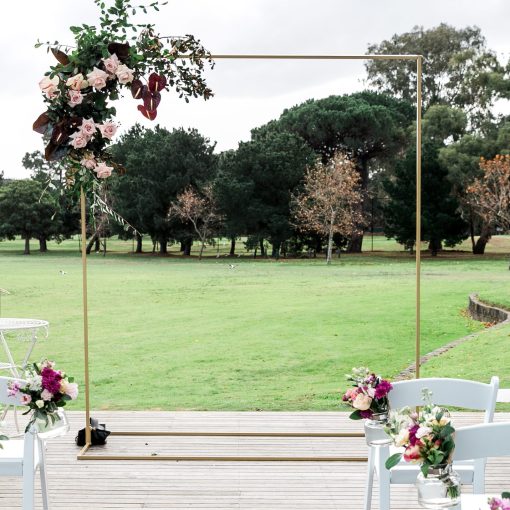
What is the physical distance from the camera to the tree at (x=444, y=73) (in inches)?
350

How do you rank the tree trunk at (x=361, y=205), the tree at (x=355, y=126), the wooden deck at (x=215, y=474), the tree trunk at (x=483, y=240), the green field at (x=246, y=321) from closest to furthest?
the wooden deck at (x=215, y=474) → the tree at (x=355, y=126) → the tree trunk at (x=361, y=205) → the green field at (x=246, y=321) → the tree trunk at (x=483, y=240)

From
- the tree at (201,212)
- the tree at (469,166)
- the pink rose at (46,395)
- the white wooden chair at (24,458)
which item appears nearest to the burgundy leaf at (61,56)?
the white wooden chair at (24,458)

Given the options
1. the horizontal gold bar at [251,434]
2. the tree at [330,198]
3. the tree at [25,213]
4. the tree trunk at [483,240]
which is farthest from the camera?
the tree trunk at [483,240]

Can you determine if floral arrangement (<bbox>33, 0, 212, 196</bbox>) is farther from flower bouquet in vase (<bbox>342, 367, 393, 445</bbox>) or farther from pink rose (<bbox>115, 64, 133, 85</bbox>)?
flower bouquet in vase (<bbox>342, 367, 393, 445</bbox>)

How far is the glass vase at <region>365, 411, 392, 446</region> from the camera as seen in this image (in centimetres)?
260

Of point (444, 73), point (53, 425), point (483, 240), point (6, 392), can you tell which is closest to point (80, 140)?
point (6, 392)

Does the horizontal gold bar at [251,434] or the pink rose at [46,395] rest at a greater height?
the pink rose at [46,395]

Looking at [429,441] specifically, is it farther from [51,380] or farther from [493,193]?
[493,193]

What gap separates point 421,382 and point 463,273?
10219 millimetres

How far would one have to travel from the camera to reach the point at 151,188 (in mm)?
9398

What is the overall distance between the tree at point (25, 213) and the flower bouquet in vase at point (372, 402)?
9042 millimetres

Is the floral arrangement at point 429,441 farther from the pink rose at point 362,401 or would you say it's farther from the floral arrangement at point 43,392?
the floral arrangement at point 43,392

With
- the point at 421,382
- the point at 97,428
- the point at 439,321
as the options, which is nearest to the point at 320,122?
the point at 97,428

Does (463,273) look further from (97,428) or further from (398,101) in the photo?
(97,428)
